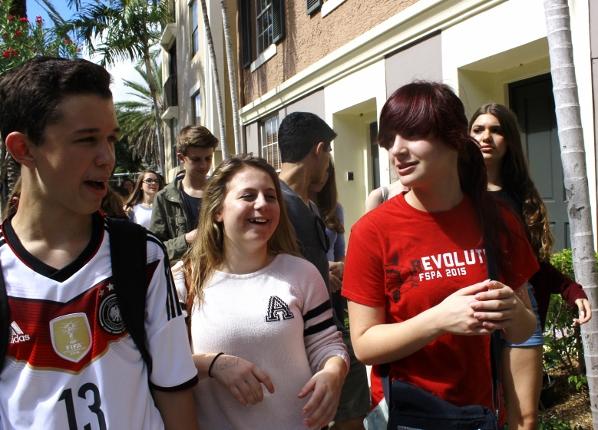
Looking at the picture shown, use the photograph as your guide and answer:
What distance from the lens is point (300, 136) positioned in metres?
3.24

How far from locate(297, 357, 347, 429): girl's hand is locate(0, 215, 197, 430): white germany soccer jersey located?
1.97 feet

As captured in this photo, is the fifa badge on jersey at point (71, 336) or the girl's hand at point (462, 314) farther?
the girl's hand at point (462, 314)

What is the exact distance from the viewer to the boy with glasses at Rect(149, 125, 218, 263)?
13.6 ft

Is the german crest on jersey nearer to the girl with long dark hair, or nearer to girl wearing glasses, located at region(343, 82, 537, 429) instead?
girl wearing glasses, located at region(343, 82, 537, 429)

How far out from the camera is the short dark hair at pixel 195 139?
4348mm

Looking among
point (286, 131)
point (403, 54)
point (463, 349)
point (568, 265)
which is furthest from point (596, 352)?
point (403, 54)

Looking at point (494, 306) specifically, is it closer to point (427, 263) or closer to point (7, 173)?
point (427, 263)

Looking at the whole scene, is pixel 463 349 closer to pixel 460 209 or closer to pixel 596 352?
pixel 460 209

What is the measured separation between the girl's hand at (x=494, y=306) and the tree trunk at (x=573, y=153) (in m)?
1.66

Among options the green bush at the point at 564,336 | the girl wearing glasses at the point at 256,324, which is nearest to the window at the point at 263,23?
the green bush at the point at 564,336

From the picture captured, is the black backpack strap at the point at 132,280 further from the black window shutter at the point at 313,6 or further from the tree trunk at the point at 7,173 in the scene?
the black window shutter at the point at 313,6

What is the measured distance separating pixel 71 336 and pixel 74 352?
43 mm

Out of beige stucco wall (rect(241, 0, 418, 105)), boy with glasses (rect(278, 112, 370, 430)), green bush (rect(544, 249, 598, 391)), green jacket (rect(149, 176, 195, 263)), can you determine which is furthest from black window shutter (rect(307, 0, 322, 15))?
boy with glasses (rect(278, 112, 370, 430))

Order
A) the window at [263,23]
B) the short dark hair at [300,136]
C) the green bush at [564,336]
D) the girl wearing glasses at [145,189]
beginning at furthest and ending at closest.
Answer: the window at [263,23], the girl wearing glasses at [145,189], the green bush at [564,336], the short dark hair at [300,136]
